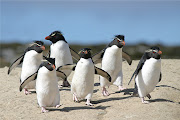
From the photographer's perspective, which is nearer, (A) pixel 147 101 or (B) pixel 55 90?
(B) pixel 55 90

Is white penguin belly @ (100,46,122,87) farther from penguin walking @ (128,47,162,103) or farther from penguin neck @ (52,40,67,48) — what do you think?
penguin neck @ (52,40,67,48)

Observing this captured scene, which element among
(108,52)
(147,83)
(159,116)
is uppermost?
(108,52)

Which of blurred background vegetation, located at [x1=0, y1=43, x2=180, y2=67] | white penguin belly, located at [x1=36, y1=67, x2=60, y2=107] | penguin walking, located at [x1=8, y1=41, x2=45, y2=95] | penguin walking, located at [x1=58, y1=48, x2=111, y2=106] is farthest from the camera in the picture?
blurred background vegetation, located at [x1=0, y1=43, x2=180, y2=67]

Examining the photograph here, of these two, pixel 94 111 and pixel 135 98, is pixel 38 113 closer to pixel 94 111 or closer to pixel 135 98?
pixel 94 111

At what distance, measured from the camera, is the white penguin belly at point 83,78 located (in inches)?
243

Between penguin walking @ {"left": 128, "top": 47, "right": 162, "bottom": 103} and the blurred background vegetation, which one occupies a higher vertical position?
penguin walking @ {"left": 128, "top": 47, "right": 162, "bottom": 103}

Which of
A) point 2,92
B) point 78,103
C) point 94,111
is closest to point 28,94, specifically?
point 2,92

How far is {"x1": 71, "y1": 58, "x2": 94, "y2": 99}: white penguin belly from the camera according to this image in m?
6.16

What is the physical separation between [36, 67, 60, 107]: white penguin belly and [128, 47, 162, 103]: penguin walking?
1.89m

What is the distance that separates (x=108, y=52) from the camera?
7.21 meters

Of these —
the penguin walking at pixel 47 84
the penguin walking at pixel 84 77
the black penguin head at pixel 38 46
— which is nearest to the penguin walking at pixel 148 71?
the penguin walking at pixel 84 77

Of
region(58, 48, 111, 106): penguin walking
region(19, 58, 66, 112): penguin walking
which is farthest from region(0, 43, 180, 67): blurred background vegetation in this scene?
region(19, 58, 66, 112): penguin walking

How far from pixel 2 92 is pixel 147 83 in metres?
3.79

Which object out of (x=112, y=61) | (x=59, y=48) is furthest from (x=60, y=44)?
(x=112, y=61)
